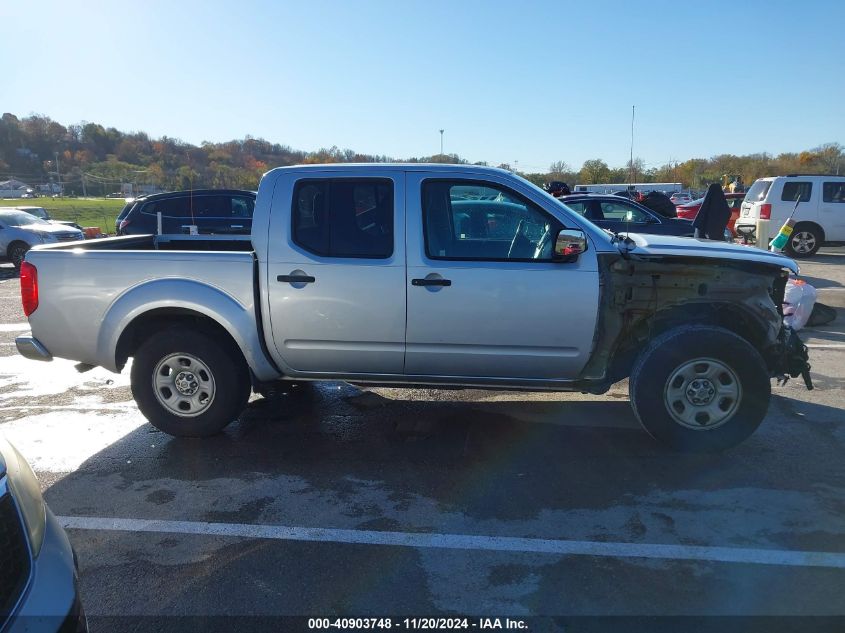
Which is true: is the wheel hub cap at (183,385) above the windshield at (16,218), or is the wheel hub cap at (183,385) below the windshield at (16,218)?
below

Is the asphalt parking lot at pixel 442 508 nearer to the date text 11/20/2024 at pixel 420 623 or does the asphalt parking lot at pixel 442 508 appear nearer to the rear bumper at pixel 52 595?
the date text 11/20/2024 at pixel 420 623

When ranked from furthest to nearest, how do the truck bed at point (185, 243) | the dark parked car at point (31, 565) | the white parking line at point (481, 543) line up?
1. the truck bed at point (185, 243)
2. the white parking line at point (481, 543)
3. the dark parked car at point (31, 565)

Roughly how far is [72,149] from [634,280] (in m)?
78.2

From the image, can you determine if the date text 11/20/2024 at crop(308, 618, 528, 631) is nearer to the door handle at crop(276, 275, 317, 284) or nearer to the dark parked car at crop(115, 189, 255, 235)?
the door handle at crop(276, 275, 317, 284)

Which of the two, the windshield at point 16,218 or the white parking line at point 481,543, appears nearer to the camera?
the white parking line at point 481,543

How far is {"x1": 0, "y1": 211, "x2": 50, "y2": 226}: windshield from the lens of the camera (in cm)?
1622

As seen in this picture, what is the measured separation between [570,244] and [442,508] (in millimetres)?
1891

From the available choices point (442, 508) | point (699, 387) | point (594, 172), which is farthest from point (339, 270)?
point (594, 172)

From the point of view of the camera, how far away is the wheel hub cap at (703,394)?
4359mm

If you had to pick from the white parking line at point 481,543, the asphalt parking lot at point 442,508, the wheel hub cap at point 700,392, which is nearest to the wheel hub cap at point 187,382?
the asphalt parking lot at point 442,508

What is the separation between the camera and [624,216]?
1266 cm

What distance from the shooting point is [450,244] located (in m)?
4.48

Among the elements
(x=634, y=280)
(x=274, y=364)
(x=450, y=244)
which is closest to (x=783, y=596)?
(x=634, y=280)

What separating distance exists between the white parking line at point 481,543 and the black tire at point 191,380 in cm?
112
